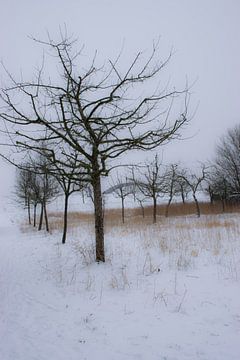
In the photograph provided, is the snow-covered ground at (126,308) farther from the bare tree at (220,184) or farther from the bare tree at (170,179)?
the bare tree at (220,184)

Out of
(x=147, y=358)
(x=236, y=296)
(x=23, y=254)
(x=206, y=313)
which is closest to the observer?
(x=147, y=358)

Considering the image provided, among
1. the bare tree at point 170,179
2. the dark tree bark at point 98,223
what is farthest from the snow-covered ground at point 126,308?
the bare tree at point 170,179

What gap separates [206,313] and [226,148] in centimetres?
2957

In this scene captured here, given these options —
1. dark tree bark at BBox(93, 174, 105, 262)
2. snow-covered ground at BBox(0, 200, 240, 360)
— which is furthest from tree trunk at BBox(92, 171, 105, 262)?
snow-covered ground at BBox(0, 200, 240, 360)

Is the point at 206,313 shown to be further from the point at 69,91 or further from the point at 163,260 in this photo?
the point at 69,91

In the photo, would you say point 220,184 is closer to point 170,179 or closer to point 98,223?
point 170,179

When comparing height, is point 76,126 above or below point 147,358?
above

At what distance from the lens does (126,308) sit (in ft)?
14.5

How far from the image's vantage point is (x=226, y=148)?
30.8 metres

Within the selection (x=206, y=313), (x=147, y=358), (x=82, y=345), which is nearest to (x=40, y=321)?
(x=82, y=345)

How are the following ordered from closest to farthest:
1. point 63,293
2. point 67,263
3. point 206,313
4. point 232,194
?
1. point 206,313
2. point 63,293
3. point 67,263
4. point 232,194

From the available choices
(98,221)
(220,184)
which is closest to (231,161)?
(220,184)

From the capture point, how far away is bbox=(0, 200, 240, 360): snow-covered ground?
3219 millimetres

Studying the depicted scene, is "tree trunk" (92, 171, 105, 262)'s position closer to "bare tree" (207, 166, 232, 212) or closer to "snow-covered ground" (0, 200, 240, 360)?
"snow-covered ground" (0, 200, 240, 360)
